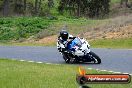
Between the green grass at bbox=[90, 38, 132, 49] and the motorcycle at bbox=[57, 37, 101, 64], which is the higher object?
the motorcycle at bbox=[57, 37, 101, 64]

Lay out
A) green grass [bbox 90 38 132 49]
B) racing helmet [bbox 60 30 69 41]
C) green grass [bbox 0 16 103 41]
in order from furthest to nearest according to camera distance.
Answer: green grass [bbox 0 16 103 41]
green grass [bbox 90 38 132 49]
racing helmet [bbox 60 30 69 41]

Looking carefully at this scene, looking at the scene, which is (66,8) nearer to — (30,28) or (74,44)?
(30,28)

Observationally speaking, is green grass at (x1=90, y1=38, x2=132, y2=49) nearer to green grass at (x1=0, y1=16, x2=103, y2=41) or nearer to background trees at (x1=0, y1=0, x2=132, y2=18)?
green grass at (x1=0, y1=16, x2=103, y2=41)

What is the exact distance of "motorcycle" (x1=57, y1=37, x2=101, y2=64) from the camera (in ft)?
58.0

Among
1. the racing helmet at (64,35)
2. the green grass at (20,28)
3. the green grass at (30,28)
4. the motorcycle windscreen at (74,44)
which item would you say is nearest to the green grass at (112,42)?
the green grass at (30,28)

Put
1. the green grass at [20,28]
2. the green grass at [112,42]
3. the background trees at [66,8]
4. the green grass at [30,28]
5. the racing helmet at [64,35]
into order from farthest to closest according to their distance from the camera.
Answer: the background trees at [66,8], the green grass at [20,28], the green grass at [30,28], the green grass at [112,42], the racing helmet at [64,35]

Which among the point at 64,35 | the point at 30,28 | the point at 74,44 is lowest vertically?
the point at 30,28

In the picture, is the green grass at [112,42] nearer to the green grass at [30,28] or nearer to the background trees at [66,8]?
the green grass at [30,28]

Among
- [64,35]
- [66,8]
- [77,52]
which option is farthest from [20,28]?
[66,8]

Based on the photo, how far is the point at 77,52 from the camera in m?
17.7

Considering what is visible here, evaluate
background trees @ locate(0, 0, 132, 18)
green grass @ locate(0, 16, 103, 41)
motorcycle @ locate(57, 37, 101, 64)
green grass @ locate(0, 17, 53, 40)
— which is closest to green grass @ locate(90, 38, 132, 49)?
green grass @ locate(0, 16, 103, 41)

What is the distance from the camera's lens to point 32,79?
11.0 m

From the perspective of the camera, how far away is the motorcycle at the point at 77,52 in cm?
1769

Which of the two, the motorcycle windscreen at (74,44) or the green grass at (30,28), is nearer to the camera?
the motorcycle windscreen at (74,44)
